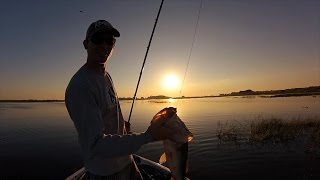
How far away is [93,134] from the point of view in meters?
2.61

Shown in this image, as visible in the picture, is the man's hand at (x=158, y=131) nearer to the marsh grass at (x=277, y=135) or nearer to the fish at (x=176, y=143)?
the fish at (x=176, y=143)

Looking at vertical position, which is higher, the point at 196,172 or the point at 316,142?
the point at 316,142

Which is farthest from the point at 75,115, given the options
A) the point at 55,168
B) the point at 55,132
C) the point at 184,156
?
the point at 55,132

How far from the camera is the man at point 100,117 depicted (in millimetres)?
2637

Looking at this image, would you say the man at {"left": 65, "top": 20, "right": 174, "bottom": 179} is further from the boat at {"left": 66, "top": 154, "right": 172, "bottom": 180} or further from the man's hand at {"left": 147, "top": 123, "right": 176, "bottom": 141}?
the boat at {"left": 66, "top": 154, "right": 172, "bottom": 180}

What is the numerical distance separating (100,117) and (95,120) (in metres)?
0.08

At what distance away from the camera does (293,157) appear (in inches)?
623

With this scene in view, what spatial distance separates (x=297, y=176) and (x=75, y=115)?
13.0 m

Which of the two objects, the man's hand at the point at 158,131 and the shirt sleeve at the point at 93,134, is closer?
the shirt sleeve at the point at 93,134

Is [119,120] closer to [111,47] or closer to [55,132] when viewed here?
[111,47]

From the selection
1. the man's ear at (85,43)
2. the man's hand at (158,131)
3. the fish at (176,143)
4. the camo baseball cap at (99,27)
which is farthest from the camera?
the man's ear at (85,43)

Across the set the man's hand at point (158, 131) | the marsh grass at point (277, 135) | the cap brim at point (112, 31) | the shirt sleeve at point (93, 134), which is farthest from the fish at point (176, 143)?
the marsh grass at point (277, 135)

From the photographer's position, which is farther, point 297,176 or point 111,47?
point 297,176

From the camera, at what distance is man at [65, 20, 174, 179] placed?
2637 millimetres
